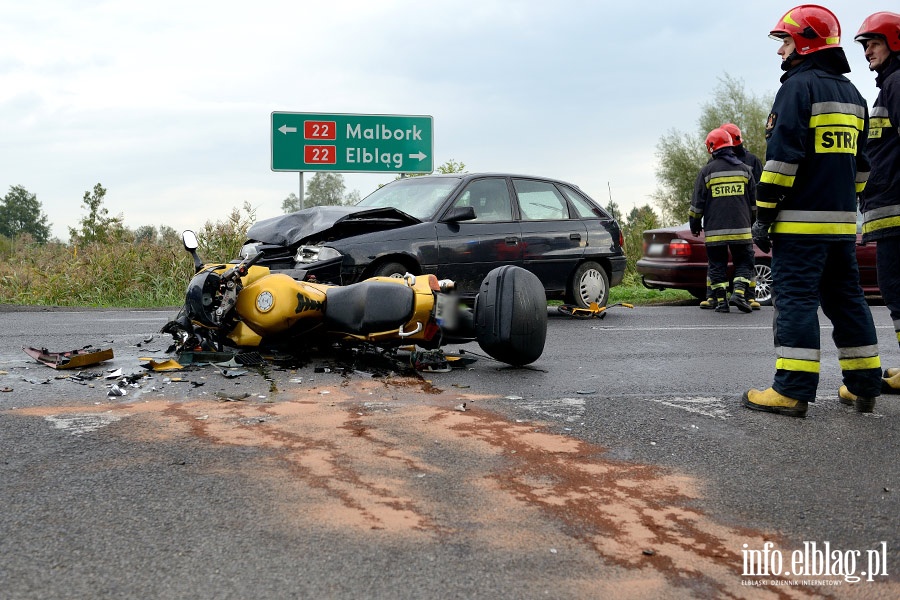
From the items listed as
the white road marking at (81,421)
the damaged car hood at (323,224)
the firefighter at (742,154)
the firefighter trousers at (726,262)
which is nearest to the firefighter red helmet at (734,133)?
the firefighter at (742,154)

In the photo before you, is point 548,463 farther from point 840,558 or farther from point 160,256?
point 160,256

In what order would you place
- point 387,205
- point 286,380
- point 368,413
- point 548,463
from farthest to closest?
point 387,205 → point 286,380 → point 368,413 → point 548,463

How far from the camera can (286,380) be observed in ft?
18.3

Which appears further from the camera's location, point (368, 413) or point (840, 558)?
point (368, 413)

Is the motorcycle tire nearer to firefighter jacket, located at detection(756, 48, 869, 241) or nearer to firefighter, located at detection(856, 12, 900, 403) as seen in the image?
firefighter jacket, located at detection(756, 48, 869, 241)

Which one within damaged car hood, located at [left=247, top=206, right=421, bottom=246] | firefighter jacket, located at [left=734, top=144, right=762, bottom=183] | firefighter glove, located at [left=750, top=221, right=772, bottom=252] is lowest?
firefighter glove, located at [left=750, top=221, right=772, bottom=252]

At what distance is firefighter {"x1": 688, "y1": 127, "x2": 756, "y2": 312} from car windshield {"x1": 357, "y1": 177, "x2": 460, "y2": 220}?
3362 mm

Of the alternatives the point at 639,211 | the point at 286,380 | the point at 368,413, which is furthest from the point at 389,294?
the point at 639,211

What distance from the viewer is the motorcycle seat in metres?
5.83

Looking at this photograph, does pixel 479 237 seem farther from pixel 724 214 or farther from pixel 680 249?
pixel 680 249

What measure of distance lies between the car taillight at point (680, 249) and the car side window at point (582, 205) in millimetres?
2049

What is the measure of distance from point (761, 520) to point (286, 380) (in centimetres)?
319

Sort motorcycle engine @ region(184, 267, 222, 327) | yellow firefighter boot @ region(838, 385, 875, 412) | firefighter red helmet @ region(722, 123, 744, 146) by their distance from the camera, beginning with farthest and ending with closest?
firefighter red helmet @ region(722, 123, 744, 146), motorcycle engine @ region(184, 267, 222, 327), yellow firefighter boot @ region(838, 385, 875, 412)

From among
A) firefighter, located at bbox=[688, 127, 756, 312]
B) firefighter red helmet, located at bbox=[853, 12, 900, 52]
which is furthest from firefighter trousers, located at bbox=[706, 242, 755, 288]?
firefighter red helmet, located at bbox=[853, 12, 900, 52]
